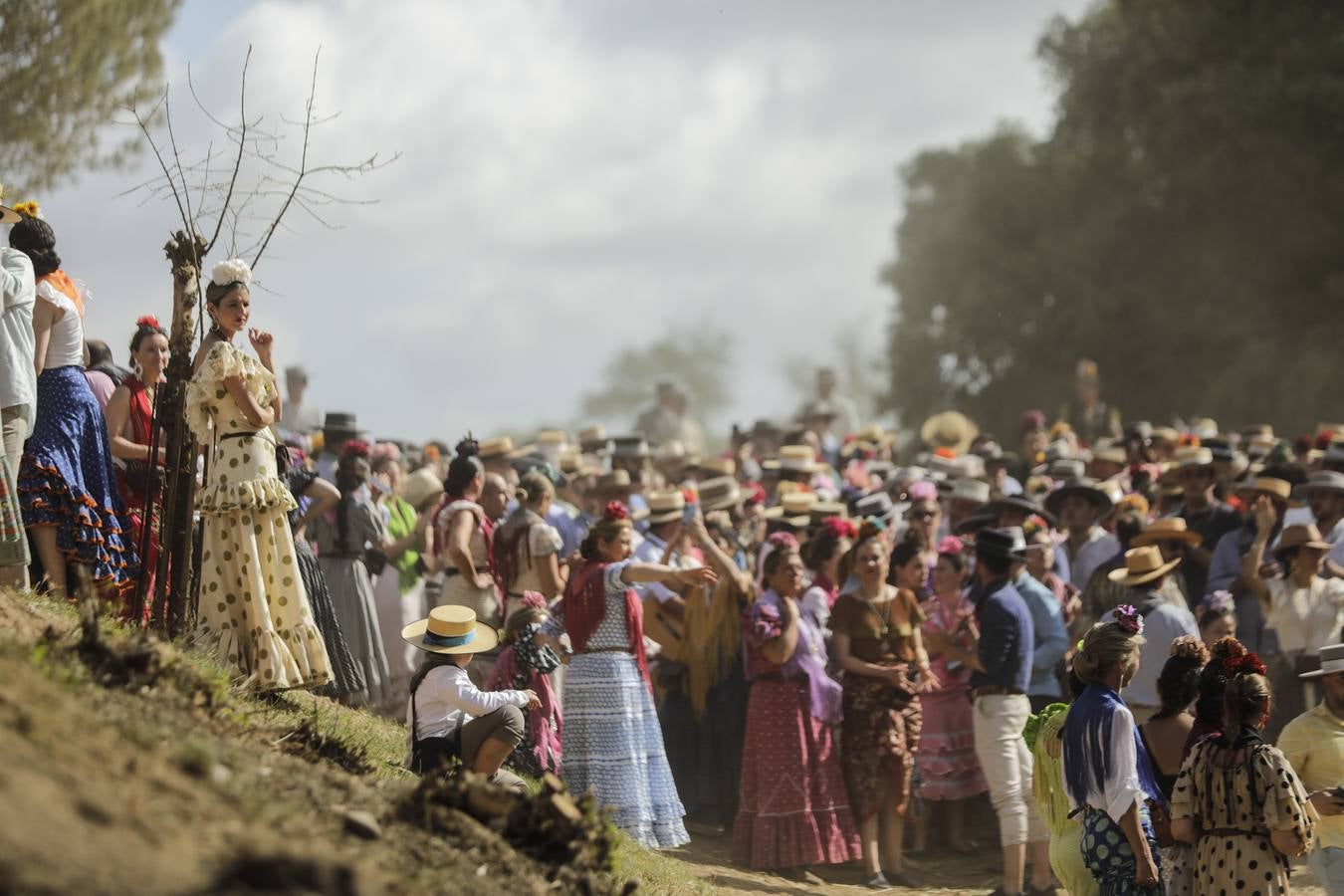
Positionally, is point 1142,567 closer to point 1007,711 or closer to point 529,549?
point 1007,711

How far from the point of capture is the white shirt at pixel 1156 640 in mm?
10023

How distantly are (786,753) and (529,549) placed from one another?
2.24 m

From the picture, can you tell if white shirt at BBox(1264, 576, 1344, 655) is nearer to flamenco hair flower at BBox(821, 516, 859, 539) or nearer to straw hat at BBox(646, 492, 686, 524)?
flamenco hair flower at BBox(821, 516, 859, 539)

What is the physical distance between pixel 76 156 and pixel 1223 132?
63.8 ft

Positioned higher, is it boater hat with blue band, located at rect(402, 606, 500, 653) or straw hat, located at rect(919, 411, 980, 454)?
straw hat, located at rect(919, 411, 980, 454)

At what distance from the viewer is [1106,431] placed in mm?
22297

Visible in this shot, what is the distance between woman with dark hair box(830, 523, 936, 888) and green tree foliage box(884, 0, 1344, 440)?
17999 millimetres

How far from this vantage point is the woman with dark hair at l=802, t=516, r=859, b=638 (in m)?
12.0

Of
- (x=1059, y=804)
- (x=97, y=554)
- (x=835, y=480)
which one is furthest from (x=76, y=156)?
(x=1059, y=804)

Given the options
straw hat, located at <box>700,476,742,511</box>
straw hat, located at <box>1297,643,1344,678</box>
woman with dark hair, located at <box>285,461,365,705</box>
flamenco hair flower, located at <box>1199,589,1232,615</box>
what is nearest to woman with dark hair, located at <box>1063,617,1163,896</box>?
straw hat, located at <box>1297,643,1344,678</box>

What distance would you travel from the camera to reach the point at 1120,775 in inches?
276

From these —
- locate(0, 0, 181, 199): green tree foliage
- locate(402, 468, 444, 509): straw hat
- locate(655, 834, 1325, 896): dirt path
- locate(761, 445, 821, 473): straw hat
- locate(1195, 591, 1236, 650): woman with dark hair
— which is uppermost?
locate(0, 0, 181, 199): green tree foliage

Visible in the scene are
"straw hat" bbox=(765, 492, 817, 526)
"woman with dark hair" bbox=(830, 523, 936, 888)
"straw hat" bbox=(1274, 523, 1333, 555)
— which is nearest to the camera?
"woman with dark hair" bbox=(830, 523, 936, 888)

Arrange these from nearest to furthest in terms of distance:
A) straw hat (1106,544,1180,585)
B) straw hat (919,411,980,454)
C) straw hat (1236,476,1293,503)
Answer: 1. straw hat (1106,544,1180,585)
2. straw hat (1236,476,1293,503)
3. straw hat (919,411,980,454)
